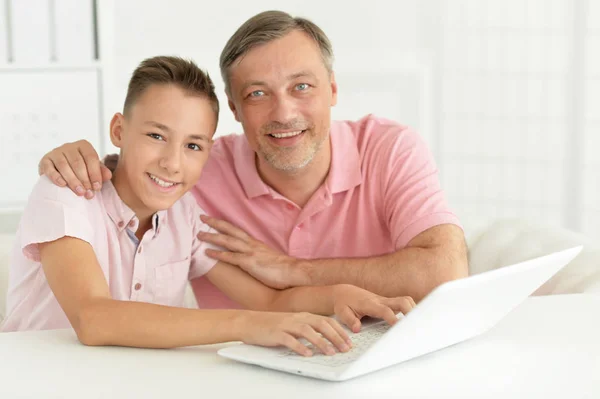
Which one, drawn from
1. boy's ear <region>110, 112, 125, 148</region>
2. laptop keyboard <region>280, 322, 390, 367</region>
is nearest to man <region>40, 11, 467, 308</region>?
boy's ear <region>110, 112, 125, 148</region>

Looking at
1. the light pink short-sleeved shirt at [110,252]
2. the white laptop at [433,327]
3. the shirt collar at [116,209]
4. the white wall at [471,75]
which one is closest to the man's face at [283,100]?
the light pink short-sleeved shirt at [110,252]

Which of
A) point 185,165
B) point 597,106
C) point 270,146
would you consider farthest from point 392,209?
point 597,106

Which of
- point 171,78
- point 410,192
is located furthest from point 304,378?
point 410,192

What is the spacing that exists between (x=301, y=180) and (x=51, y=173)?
594 millimetres

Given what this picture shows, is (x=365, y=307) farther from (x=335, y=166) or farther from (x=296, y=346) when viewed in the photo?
(x=335, y=166)

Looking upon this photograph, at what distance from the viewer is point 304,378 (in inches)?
40.5

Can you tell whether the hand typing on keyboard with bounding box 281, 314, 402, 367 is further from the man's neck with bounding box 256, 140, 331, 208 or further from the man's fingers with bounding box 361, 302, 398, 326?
the man's neck with bounding box 256, 140, 331, 208

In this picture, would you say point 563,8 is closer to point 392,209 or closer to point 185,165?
point 392,209

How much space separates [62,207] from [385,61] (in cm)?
247

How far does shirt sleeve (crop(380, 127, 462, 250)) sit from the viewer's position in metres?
1.80

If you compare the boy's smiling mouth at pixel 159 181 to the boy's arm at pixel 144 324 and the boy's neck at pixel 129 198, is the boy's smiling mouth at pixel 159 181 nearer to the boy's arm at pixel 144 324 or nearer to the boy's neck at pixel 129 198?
the boy's neck at pixel 129 198

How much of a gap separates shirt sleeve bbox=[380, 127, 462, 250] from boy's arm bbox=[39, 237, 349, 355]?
26.6 inches

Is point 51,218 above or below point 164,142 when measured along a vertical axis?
below

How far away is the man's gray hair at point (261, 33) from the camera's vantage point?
1.82 m
